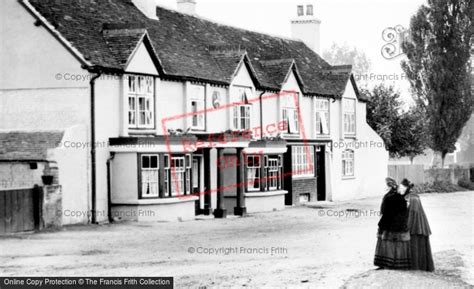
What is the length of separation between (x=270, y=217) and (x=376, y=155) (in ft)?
56.3

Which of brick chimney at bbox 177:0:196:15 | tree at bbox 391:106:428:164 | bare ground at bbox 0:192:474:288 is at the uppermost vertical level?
brick chimney at bbox 177:0:196:15

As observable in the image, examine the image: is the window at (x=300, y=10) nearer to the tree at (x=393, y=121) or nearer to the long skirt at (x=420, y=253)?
the tree at (x=393, y=121)

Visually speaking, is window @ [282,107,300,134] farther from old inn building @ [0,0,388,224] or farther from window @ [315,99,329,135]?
window @ [315,99,329,135]

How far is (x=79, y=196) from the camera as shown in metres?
26.6

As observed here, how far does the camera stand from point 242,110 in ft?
118

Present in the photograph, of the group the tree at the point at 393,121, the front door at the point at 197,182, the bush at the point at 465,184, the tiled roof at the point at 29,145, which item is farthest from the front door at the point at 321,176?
the tiled roof at the point at 29,145

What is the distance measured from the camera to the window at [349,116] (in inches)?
1748

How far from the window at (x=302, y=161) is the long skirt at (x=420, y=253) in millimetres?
22734

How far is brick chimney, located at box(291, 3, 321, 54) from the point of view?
48344 millimetres

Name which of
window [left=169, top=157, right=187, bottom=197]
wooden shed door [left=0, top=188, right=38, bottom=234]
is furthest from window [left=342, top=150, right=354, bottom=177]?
wooden shed door [left=0, top=188, right=38, bottom=234]

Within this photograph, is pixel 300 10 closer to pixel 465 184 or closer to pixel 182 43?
pixel 182 43

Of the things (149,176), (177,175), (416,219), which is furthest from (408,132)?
(416,219)

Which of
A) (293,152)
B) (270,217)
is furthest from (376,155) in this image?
(270,217)

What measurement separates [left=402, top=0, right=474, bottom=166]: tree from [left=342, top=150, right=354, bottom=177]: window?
9923 mm
